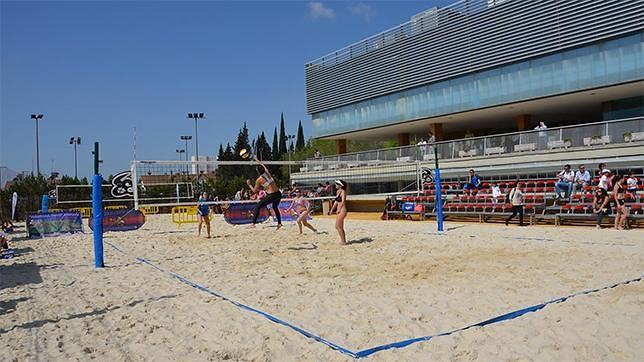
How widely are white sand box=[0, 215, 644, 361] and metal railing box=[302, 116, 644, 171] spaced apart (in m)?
9.29

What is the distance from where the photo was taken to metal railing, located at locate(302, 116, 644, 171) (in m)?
18.1

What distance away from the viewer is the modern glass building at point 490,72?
22.3m

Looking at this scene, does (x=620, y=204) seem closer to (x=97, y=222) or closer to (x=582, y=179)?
(x=582, y=179)

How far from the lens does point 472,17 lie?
92.4ft

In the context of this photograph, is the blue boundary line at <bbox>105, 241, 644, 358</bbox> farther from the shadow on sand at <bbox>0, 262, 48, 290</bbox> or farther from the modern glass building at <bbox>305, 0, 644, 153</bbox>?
the modern glass building at <bbox>305, 0, 644, 153</bbox>

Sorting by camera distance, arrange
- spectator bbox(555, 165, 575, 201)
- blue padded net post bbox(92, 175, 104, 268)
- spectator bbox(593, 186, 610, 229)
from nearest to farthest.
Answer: blue padded net post bbox(92, 175, 104, 268) < spectator bbox(593, 186, 610, 229) < spectator bbox(555, 165, 575, 201)

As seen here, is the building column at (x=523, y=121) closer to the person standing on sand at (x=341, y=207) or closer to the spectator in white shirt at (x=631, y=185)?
the spectator in white shirt at (x=631, y=185)

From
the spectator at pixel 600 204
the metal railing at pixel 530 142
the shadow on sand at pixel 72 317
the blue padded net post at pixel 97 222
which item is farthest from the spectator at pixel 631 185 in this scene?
the shadow on sand at pixel 72 317

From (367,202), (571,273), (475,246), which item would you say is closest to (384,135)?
(367,202)

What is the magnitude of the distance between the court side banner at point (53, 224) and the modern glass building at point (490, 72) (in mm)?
20621

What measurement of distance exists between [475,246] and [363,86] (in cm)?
2692

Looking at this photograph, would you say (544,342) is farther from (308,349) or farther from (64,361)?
(64,361)

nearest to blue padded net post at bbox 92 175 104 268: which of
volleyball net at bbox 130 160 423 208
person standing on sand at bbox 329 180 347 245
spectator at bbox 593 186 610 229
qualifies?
person standing on sand at bbox 329 180 347 245

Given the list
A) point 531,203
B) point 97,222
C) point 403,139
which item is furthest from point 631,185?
point 403,139
